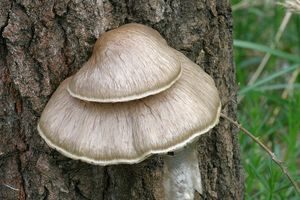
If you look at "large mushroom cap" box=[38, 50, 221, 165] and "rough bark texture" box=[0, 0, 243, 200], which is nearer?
"large mushroom cap" box=[38, 50, 221, 165]

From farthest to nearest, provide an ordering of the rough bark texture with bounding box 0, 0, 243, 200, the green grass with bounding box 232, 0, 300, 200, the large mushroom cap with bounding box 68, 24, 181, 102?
the green grass with bounding box 232, 0, 300, 200, the rough bark texture with bounding box 0, 0, 243, 200, the large mushroom cap with bounding box 68, 24, 181, 102

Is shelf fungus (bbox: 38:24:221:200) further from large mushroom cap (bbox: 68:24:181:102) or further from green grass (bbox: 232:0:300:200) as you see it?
green grass (bbox: 232:0:300:200)

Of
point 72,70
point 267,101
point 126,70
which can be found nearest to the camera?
point 126,70

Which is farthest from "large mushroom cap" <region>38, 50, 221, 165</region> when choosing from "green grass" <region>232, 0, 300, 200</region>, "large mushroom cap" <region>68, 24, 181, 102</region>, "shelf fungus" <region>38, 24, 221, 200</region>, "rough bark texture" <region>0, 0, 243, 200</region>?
"green grass" <region>232, 0, 300, 200</region>

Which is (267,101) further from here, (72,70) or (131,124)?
(131,124)

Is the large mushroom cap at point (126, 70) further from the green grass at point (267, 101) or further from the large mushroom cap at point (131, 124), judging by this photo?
the green grass at point (267, 101)

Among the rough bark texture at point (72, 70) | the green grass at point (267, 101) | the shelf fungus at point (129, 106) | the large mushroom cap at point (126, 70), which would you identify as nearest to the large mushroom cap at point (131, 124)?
the shelf fungus at point (129, 106)

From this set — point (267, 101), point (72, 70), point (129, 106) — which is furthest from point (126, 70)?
point (267, 101)
